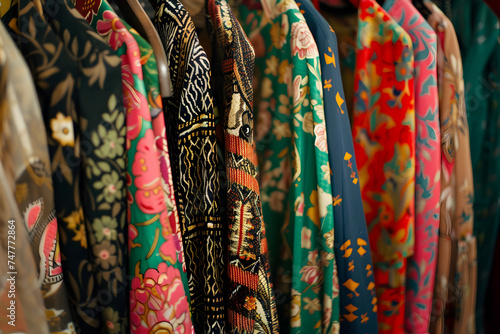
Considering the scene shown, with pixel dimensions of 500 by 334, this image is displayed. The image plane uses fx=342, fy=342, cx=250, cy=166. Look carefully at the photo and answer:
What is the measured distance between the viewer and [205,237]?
49cm

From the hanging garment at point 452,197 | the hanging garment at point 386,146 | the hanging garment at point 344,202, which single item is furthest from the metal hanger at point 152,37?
the hanging garment at point 452,197

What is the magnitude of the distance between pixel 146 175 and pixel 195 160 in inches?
3.0

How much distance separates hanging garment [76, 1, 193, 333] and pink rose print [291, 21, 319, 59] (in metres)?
0.26

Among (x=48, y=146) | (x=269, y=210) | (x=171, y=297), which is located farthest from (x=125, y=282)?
(x=269, y=210)

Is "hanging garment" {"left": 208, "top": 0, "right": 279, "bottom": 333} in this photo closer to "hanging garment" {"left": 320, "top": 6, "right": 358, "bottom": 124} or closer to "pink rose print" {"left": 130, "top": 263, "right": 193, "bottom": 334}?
"pink rose print" {"left": 130, "top": 263, "right": 193, "bottom": 334}

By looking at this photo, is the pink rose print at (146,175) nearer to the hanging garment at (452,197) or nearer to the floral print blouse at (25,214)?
the floral print blouse at (25,214)

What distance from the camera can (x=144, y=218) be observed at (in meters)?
0.44

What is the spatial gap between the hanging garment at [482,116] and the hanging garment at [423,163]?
0.31 ft

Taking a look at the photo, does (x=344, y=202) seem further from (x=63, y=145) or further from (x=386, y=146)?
(x=63, y=145)

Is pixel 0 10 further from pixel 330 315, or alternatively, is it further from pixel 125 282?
pixel 330 315

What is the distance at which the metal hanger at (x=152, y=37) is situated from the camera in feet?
1.48

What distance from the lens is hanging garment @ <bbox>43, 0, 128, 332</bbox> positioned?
15.7 inches

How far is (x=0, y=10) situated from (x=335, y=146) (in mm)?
512

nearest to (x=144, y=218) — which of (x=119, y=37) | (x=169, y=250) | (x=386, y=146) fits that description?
(x=169, y=250)
